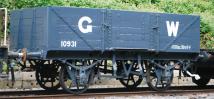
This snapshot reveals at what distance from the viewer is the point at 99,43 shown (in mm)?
14805

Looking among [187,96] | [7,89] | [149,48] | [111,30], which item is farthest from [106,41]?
[7,89]

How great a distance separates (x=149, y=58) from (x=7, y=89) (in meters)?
4.68

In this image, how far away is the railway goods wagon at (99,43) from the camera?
14250mm

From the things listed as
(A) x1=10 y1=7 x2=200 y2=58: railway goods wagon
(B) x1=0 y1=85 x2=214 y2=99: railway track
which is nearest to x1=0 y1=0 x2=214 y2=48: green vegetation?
(A) x1=10 y1=7 x2=200 y2=58: railway goods wagon

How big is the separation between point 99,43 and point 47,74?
206cm

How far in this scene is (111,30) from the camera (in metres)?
15.0

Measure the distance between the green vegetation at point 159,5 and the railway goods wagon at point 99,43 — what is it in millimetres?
4820

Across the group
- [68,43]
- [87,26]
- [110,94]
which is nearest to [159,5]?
[87,26]

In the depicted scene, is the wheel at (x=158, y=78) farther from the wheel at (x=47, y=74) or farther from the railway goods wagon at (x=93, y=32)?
the wheel at (x=47, y=74)

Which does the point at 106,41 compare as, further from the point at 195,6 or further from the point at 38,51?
the point at 195,6

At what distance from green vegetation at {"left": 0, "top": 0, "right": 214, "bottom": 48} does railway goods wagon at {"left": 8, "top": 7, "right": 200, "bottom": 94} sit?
15.8ft

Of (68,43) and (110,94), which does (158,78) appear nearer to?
(110,94)

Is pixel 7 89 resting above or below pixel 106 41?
below

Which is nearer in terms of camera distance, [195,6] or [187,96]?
[187,96]
